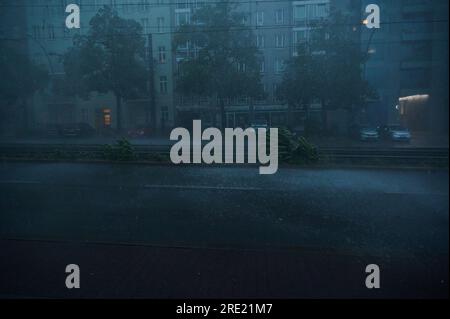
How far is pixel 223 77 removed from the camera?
3.11m

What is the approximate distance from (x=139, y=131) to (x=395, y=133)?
2.35 meters

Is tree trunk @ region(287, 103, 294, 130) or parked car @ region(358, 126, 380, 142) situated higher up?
tree trunk @ region(287, 103, 294, 130)

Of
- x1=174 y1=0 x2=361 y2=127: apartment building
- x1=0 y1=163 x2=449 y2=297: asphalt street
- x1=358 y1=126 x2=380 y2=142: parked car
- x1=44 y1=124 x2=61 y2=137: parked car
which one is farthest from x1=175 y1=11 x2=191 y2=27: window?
x1=358 y1=126 x2=380 y2=142: parked car

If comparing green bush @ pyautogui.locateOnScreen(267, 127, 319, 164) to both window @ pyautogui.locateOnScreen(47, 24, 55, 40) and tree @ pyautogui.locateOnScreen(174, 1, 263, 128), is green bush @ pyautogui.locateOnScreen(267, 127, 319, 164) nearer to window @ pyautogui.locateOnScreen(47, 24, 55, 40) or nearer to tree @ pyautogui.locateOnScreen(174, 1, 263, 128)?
tree @ pyautogui.locateOnScreen(174, 1, 263, 128)

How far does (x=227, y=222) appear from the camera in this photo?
3084mm

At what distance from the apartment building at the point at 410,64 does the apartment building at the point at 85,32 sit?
72.0 inches

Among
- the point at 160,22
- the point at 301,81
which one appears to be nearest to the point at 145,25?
the point at 160,22

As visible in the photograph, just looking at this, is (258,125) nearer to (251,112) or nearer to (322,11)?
(251,112)

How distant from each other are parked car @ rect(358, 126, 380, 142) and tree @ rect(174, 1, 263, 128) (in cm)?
115

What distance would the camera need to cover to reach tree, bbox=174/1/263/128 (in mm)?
3034

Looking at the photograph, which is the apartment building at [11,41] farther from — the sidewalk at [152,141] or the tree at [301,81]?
the tree at [301,81]

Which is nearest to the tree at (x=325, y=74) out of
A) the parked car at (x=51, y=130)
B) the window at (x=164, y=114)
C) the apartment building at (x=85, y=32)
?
the window at (x=164, y=114)

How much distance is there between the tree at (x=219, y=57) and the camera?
303 cm
